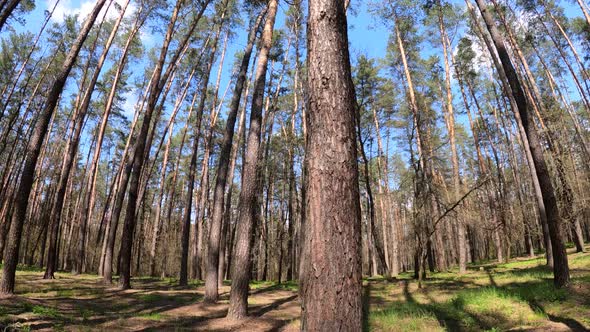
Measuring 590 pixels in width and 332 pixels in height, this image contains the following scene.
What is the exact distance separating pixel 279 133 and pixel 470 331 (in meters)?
18.5

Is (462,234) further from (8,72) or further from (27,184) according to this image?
(8,72)

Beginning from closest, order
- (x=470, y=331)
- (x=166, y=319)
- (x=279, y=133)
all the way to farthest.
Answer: (x=470, y=331) < (x=166, y=319) < (x=279, y=133)

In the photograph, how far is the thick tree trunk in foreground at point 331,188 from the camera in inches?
76.9

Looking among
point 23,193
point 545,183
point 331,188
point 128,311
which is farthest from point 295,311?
point 331,188

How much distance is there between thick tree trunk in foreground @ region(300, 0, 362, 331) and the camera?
6.41ft

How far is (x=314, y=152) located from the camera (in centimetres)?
227

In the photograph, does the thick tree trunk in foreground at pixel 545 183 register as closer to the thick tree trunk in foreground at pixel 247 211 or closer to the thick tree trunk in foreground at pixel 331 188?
the thick tree trunk in foreground at pixel 247 211

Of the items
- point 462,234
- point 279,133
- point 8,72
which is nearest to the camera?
point 462,234

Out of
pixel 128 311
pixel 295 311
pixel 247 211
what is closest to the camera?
pixel 247 211

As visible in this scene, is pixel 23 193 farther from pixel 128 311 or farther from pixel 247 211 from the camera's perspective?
pixel 247 211

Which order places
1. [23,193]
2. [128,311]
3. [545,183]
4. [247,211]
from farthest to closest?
1. [128,311]
2. [23,193]
3. [545,183]
4. [247,211]

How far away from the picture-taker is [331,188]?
2162 mm

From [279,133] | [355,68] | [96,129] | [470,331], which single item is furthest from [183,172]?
Answer: [470,331]

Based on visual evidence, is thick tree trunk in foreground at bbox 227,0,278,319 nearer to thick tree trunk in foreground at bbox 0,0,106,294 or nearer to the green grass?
the green grass
